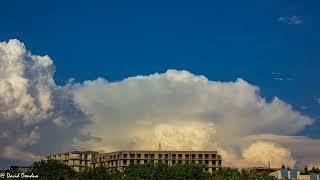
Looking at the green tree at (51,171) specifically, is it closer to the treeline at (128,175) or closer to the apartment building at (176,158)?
the treeline at (128,175)

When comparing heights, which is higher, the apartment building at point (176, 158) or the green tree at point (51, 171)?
the apartment building at point (176, 158)

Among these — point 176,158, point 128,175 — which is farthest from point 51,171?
point 176,158

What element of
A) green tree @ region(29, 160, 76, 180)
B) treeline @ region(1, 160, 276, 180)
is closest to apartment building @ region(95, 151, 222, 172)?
treeline @ region(1, 160, 276, 180)

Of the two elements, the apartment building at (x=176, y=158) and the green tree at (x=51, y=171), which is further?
the apartment building at (x=176, y=158)

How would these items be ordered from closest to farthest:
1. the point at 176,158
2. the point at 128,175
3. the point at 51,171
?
the point at 51,171, the point at 128,175, the point at 176,158

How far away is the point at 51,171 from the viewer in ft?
420

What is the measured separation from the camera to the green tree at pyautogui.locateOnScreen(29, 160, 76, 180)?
127375 mm

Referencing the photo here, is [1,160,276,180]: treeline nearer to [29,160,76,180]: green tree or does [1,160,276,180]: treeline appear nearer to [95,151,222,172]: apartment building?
[29,160,76,180]: green tree

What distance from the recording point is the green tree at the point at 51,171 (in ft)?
418

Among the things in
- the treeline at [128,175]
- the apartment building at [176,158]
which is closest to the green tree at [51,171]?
the treeline at [128,175]

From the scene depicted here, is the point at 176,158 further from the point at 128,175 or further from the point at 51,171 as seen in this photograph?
the point at 51,171

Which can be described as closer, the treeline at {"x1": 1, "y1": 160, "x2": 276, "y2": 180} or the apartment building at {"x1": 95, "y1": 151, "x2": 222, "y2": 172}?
the treeline at {"x1": 1, "y1": 160, "x2": 276, "y2": 180}

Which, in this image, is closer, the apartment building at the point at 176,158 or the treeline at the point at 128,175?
the treeline at the point at 128,175

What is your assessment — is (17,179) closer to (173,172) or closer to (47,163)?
(47,163)
